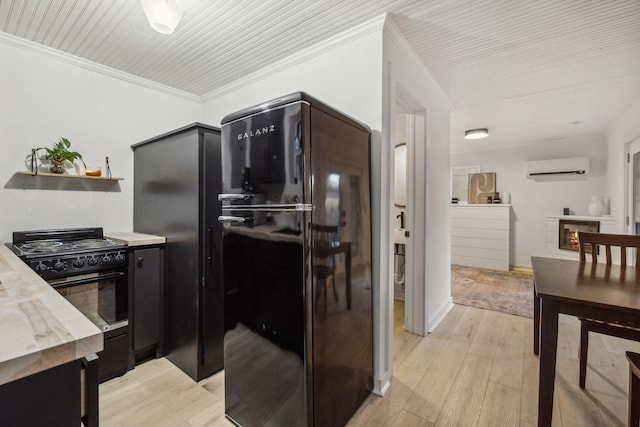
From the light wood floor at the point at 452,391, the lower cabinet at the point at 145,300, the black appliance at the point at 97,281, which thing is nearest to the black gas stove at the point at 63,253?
the black appliance at the point at 97,281

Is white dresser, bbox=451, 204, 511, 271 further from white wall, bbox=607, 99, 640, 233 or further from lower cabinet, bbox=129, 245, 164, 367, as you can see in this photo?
lower cabinet, bbox=129, 245, 164, 367

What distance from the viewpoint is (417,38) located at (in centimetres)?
194

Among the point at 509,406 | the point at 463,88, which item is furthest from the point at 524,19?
the point at 509,406

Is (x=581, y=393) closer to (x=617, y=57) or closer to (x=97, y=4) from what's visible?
(x=617, y=57)

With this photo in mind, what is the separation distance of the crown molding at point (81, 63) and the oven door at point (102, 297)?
176 centimetres

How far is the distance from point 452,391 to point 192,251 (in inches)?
78.2

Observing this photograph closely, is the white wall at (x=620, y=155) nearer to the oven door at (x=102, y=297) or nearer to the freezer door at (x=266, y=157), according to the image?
the freezer door at (x=266, y=157)

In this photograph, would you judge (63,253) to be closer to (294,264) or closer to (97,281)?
(97,281)

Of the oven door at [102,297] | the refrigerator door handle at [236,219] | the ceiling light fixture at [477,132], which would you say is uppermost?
the ceiling light fixture at [477,132]

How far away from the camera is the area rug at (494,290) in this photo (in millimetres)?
3289

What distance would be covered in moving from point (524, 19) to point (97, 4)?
8.55 ft

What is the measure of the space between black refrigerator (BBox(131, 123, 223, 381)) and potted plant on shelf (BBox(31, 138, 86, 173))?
715 mm

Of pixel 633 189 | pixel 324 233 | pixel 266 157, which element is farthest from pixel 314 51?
pixel 633 189

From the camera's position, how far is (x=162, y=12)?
1283 millimetres
